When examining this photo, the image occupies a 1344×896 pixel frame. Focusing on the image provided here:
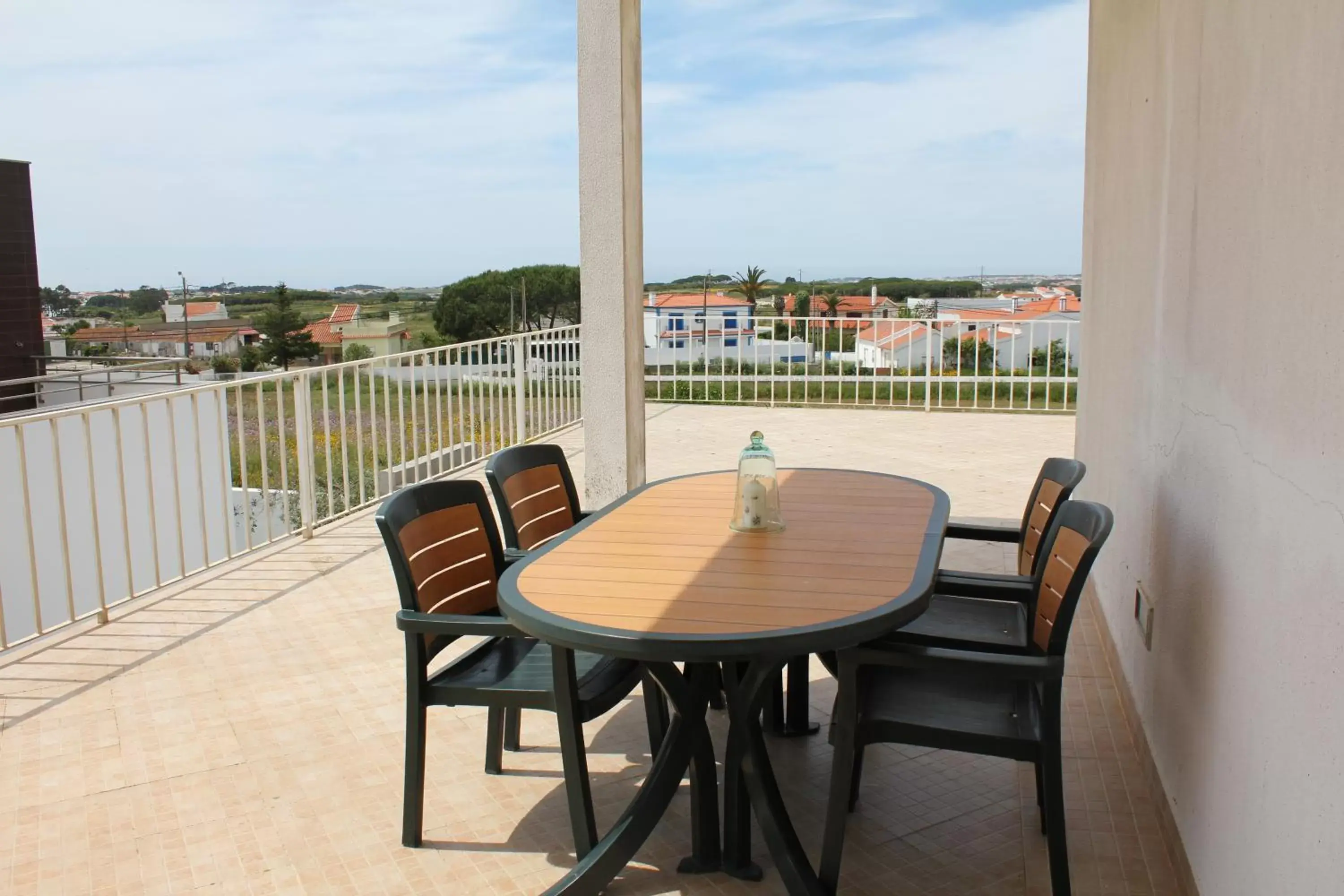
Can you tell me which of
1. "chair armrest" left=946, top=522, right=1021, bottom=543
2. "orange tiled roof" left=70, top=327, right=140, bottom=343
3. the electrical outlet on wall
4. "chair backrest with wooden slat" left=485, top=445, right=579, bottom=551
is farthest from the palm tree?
"chair armrest" left=946, top=522, right=1021, bottom=543

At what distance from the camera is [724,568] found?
2268mm

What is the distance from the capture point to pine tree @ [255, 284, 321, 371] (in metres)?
21.1

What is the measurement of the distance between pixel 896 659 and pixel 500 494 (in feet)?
4.21

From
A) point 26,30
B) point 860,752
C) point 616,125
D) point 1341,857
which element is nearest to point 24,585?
point 616,125

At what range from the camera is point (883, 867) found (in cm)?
234

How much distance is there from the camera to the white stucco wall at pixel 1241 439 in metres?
1.39

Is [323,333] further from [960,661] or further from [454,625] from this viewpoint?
[960,661]

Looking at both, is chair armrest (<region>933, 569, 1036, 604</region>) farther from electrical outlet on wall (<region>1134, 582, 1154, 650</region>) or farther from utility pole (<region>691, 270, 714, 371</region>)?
utility pole (<region>691, 270, 714, 371</region>)

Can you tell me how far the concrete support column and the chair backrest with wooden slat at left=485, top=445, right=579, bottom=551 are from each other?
1485 mm

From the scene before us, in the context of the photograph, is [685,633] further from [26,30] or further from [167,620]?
[26,30]

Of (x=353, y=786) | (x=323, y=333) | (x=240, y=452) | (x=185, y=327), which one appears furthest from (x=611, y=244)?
(x=185, y=327)

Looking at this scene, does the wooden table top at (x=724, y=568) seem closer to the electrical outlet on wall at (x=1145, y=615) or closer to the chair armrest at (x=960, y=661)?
the chair armrest at (x=960, y=661)

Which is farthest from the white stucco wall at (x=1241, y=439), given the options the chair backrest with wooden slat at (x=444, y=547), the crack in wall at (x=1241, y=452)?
the chair backrest with wooden slat at (x=444, y=547)

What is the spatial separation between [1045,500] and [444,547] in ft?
5.41
